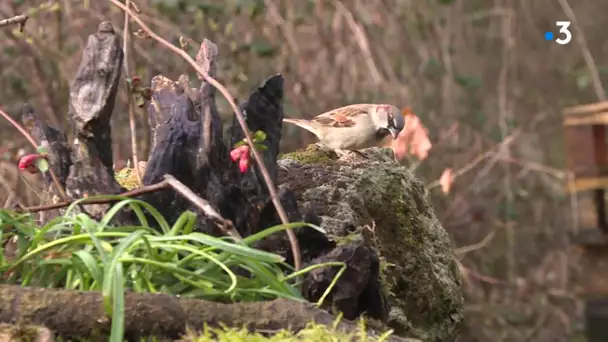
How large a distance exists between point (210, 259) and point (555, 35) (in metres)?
7.55

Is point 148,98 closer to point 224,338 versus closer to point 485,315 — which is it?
point 224,338

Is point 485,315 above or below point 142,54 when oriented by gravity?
below

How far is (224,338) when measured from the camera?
143cm

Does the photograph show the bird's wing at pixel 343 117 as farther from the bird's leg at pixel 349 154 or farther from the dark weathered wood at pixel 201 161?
the dark weathered wood at pixel 201 161

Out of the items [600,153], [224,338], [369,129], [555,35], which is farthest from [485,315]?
[224,338]

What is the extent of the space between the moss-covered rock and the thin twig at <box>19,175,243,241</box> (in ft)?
1.35

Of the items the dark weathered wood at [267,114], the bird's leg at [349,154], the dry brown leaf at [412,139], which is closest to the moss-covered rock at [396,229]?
the bird's leg at [349,154]

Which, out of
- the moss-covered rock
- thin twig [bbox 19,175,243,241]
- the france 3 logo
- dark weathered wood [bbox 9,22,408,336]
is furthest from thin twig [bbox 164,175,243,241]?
the france 3 logo

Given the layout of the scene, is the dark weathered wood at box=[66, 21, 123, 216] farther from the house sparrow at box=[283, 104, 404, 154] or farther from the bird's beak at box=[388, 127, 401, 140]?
the bird's beak at box=[388, 127, 401, 140]

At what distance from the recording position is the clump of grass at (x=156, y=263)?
1.63 metres

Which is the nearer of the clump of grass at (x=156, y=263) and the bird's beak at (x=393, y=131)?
the clump of grass at (x=156, y=263)

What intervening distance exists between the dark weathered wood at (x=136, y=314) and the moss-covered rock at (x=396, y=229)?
54 centimetres

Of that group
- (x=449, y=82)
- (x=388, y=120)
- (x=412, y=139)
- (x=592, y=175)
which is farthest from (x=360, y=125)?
(x=449, y=82)

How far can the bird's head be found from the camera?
3.70 metres
